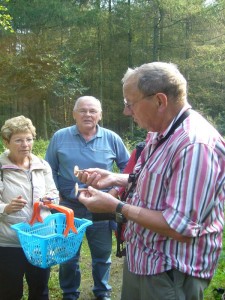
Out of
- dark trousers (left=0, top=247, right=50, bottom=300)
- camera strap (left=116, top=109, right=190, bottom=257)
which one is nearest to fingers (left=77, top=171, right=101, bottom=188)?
camera strap (left=116, top=109, right=190, bottom=257)

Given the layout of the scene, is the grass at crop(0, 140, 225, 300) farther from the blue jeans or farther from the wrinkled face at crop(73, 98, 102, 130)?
the wrinkled face at crop(73, 98, 102, 130)

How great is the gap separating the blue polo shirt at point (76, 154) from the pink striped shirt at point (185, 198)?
5.68 feet

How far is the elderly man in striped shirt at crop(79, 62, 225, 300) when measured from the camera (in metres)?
1.58

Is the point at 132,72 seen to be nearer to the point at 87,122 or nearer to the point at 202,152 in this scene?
the point at 202,152

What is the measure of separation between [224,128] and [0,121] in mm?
12600

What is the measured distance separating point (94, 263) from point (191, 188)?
2.46m

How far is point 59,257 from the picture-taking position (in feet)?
8.99

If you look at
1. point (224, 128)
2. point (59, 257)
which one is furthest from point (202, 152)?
point (224, 128)

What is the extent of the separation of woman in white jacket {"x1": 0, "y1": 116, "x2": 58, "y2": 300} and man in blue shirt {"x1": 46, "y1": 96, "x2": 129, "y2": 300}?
1.54 ft

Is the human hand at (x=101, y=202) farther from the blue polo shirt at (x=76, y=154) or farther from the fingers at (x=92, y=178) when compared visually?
the blue polo shirt at (x=76, y=154)

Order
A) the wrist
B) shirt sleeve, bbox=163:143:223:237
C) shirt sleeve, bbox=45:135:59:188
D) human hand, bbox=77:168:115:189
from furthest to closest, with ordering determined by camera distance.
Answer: shirt sleeve, bbox=45:135:59:188 < human hand, bbox=77:168:115:189 < the wrist < shirt sleeve, bbox=163:143:223:237

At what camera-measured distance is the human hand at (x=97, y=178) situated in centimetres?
234

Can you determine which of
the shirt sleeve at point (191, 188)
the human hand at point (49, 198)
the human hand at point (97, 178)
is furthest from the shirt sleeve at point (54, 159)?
the shirt sleeve at point (191, 188)

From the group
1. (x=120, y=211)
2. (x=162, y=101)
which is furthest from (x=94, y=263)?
(x=162, y=101)
